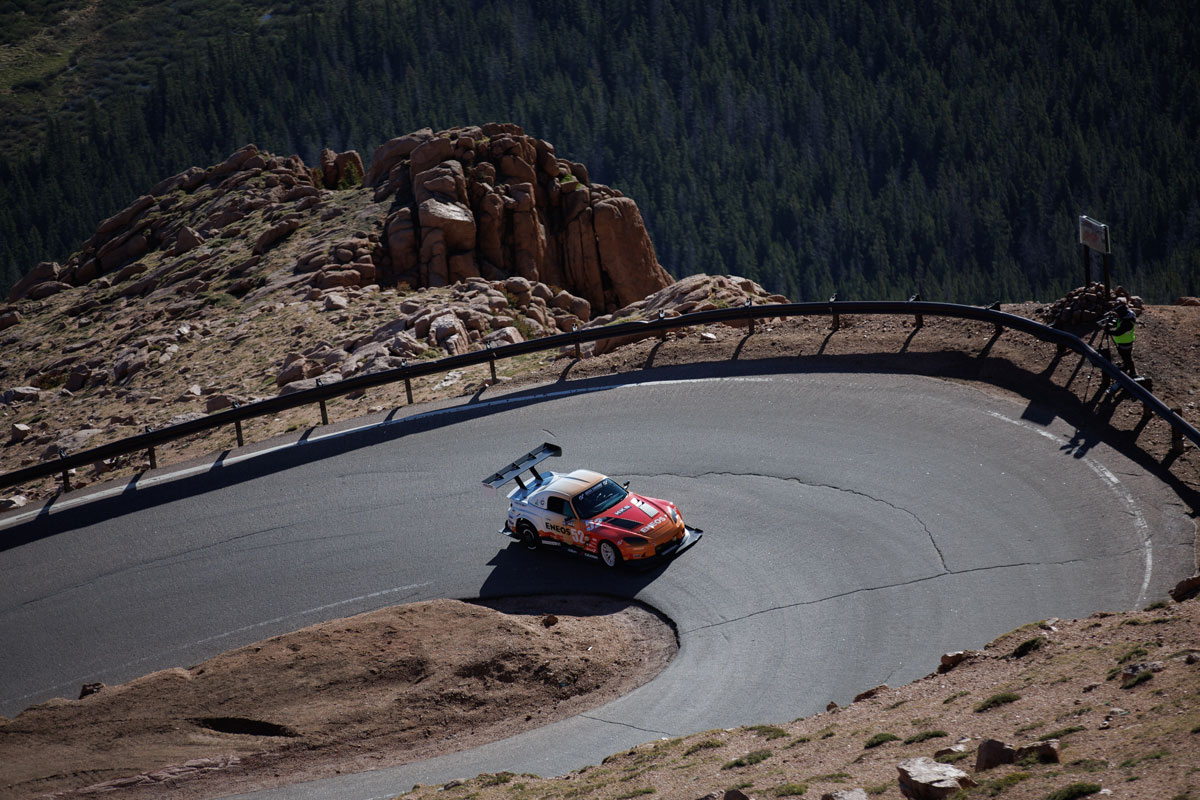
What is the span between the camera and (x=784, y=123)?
4323 inches

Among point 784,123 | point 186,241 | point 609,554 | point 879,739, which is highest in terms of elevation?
point 784,123

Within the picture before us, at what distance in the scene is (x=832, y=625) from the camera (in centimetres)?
1493

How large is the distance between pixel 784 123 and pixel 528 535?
99.1 metres

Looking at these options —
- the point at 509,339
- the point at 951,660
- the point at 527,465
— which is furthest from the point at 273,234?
the point at 951,660

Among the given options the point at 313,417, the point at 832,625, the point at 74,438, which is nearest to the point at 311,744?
the point at 832,625

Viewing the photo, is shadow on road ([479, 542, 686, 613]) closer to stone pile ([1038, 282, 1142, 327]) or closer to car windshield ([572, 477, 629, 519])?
car windshield ([572, 477, 629, 519])

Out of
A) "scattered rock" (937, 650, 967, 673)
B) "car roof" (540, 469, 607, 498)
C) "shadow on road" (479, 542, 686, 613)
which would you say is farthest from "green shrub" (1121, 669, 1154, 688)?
"car roof" (540, 469, 607, 498)

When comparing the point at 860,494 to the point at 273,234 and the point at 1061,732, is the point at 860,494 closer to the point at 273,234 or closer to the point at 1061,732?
the point at 1061,732

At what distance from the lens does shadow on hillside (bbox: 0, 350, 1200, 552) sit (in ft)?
64.7

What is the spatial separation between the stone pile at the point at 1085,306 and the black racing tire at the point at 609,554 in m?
10.6

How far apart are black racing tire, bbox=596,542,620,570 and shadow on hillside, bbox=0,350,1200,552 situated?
21.6 feet

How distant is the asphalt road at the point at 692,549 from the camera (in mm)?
14172

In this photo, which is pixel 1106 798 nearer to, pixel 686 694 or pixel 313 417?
pixel 686 694

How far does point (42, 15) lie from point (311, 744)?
154361 millimetres
